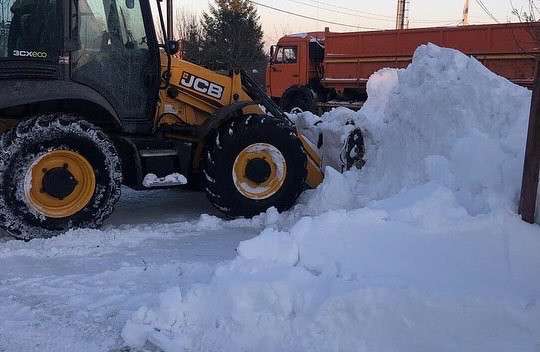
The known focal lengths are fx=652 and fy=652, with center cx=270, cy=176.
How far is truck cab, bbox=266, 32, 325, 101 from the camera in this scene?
21.0 meters

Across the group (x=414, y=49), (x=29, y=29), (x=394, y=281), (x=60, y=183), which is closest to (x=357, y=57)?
(x=414, y=49)

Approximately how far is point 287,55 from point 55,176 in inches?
631

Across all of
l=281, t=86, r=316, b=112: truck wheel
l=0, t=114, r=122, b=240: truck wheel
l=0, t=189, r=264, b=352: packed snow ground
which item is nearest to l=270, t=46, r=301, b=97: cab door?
l=281, t=86, r=316, b=112: truck wheel

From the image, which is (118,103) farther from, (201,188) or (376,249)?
(376,249)

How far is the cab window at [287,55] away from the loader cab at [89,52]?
14637 millimetres

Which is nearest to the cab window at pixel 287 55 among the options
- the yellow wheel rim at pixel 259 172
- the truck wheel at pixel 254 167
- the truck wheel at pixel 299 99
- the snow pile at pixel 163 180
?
the truck wheel at pixel 299 99

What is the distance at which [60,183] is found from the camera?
615 centimetres

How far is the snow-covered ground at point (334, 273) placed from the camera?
3902 millimetres

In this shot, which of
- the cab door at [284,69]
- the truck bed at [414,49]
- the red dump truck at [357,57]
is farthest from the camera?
the cab door at [284,69]

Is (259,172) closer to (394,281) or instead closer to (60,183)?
(60,183)

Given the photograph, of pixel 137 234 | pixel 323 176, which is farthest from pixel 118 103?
pixel 323 176

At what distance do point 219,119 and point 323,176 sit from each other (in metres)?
1.55

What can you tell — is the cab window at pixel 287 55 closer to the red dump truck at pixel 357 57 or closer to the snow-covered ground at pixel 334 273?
the red dump truck at pixel 357 57

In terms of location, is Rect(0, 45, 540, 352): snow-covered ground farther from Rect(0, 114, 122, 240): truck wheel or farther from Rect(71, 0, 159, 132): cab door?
Rect(71, 0, 159, 132): cab door
